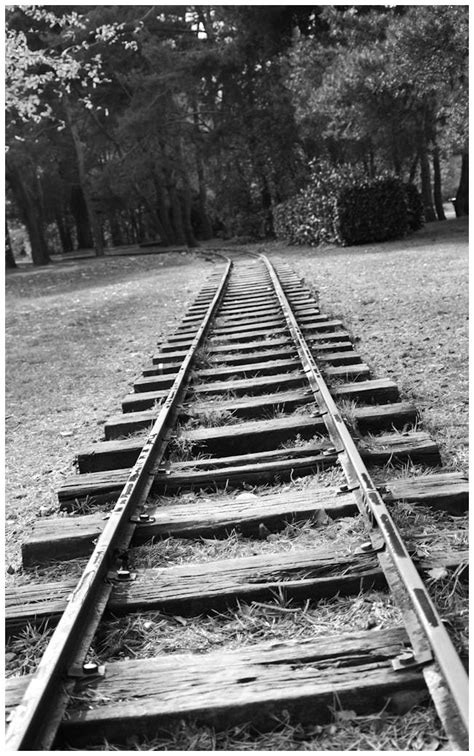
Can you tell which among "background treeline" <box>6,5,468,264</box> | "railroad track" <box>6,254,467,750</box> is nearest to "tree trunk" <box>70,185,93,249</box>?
"background treeline" <box>6,5,468,264</box>

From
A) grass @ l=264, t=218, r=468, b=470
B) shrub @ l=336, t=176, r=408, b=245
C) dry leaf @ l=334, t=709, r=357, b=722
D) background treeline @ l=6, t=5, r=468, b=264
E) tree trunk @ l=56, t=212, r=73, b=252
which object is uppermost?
background treeline @ l=6, t=5, r=468, b=264

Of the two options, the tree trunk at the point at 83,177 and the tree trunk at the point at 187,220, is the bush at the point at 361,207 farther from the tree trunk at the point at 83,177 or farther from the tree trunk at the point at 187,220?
the tree trunk at the point at 83,177

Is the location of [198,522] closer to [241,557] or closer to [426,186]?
[241,557]

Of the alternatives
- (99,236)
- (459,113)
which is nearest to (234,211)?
(99,236)

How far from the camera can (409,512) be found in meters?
3.14

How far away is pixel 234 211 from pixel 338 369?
30803mm

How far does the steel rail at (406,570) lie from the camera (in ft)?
6.20

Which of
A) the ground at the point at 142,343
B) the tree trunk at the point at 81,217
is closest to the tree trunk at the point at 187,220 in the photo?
the ground at the point at 142,343

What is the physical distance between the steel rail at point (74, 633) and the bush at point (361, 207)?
19.2 metres

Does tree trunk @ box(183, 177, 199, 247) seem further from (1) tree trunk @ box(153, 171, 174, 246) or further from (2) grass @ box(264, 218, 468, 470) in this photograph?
(2) grass @ box(264, 218, 468, 470)

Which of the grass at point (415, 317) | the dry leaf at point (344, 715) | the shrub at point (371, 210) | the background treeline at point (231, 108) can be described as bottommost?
the dry leaf at point (344, 715)

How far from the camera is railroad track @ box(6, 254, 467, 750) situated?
2.03 metres

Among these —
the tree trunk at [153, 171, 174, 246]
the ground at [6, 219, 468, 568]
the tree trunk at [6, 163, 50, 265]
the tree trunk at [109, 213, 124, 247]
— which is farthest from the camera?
the tree trunk at [109, 213, 124, 247]

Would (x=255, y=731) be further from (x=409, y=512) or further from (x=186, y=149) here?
(x=186, y=149)
